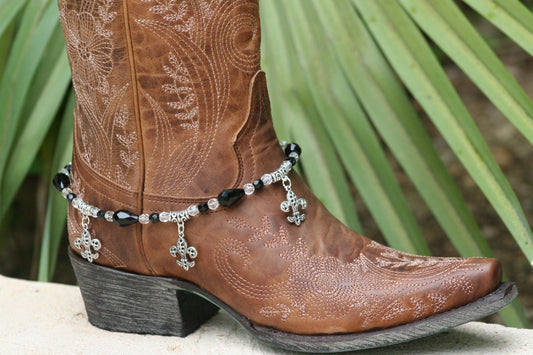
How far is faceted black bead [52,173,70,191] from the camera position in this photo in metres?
0.82

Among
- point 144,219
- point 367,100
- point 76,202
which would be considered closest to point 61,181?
point 76,202

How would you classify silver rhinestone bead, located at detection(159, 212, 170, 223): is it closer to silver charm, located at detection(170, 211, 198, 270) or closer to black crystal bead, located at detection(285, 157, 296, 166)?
silver charm, located at detection(170, 211, 198, 270)

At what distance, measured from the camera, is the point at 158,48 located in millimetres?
691

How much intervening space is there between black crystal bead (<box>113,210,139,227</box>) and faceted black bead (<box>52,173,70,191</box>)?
0.43ft

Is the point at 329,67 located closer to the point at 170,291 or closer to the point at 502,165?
the point at 170,291

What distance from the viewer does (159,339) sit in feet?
2.52

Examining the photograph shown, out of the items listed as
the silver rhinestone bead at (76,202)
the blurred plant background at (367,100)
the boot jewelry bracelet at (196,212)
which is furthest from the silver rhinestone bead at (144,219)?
the blurred plant background at (367,100)

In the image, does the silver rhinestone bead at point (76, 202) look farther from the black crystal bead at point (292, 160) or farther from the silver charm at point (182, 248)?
the black crystal bead at point (292, 160)

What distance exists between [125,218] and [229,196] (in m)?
0.13

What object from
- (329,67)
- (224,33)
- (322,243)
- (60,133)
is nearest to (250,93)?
(224,33)

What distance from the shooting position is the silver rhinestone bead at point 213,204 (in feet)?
2.33

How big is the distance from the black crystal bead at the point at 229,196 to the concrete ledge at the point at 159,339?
18 cm

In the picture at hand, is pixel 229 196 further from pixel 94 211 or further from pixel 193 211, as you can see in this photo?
pixel 94 211

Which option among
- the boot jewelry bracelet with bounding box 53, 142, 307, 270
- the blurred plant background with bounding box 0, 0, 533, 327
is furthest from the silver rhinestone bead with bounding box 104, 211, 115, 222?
the blurred plant background with bounding box 0, 0, 533, 327
